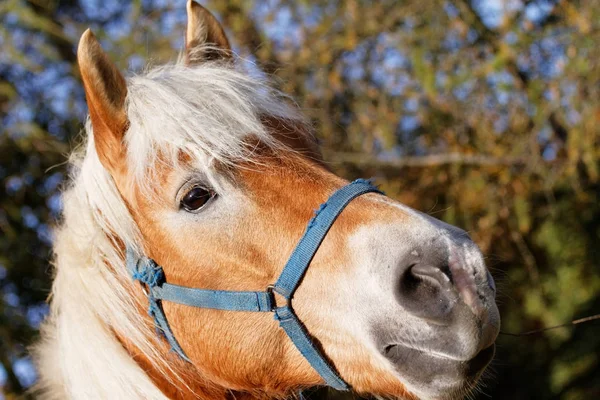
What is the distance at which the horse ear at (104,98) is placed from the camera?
1.92 meters

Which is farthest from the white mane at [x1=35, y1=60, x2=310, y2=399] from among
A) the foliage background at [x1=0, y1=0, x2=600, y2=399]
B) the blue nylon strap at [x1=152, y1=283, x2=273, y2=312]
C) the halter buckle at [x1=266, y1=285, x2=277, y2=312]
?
the foliage background at [x1=0, y1=0, x2=600, y2=399]

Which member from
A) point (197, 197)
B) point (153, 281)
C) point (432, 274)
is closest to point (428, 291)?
point (432, 274)

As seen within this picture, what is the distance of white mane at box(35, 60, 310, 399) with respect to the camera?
1981 mm

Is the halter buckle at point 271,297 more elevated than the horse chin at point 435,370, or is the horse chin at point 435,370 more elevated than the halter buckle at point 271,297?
the halter buckle at point 271,297

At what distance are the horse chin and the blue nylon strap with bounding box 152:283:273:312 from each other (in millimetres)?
414

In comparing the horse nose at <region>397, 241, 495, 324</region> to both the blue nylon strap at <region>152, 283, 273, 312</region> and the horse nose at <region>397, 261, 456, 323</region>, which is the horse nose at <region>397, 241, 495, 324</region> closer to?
the horse nose at <region>397, 261, 456, 323</region>

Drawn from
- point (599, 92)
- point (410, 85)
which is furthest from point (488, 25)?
point (599, 92)

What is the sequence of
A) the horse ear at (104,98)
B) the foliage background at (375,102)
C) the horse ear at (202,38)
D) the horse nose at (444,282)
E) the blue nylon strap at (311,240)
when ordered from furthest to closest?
the foliage background at (375,102) < the horse ear at (202,38) < the horse ear at (104,98) < the blue nylon strap at (311,240) < the horse nose at (444,282)

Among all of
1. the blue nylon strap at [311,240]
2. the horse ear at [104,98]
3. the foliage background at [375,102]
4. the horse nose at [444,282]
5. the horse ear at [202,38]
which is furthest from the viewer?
the foliage background at [375,102]

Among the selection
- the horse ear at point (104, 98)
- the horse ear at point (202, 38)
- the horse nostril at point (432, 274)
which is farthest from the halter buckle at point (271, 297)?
the horse ear at point (202, 38)

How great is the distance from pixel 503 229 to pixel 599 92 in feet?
6.36

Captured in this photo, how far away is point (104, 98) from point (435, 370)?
1.34 meters

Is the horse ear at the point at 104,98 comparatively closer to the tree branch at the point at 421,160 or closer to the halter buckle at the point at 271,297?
the halter buckle at the point at 271,297

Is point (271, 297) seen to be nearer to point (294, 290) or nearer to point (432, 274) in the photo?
point (294, 290)
